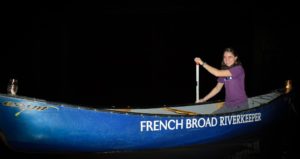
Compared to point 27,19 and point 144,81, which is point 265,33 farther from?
point 27,19

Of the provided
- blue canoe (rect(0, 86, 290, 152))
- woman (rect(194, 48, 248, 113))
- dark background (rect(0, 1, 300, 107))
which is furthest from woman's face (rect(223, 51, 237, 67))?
dark background (rect(0, 1, 300, 107))

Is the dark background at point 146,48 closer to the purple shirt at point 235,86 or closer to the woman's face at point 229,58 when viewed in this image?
the purple shirt at point 235,86

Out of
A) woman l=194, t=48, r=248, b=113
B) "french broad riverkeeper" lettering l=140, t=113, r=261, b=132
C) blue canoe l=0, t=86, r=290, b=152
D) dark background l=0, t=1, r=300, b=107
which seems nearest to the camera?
blue canoe l=0, t=86, r=290, b=152

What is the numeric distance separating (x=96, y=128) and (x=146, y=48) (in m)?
7.10

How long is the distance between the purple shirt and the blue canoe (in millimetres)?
197

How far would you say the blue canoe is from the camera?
511 cm

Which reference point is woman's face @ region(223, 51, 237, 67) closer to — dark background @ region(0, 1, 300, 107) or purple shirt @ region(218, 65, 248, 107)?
purple shirt @ region(218, 65, 248, 107)

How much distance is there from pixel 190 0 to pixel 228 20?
1.30 metres

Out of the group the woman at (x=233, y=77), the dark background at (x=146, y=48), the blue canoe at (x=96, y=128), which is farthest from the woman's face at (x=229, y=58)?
the dark background at (x=146, y=48)

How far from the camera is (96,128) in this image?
5.38 meters

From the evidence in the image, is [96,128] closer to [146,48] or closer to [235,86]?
[235,86]

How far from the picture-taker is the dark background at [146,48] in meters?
11.6

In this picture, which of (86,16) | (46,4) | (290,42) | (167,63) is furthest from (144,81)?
(290,42)

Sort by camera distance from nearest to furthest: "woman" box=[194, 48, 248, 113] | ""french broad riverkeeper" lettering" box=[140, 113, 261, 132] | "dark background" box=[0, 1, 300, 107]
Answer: ""french broad riverkeeper" lettering" box=[140, 113, 261, 132]
"woman" box=[194, 48, 248, 113]
"dark background" box=[0, 1, 300, 107]
